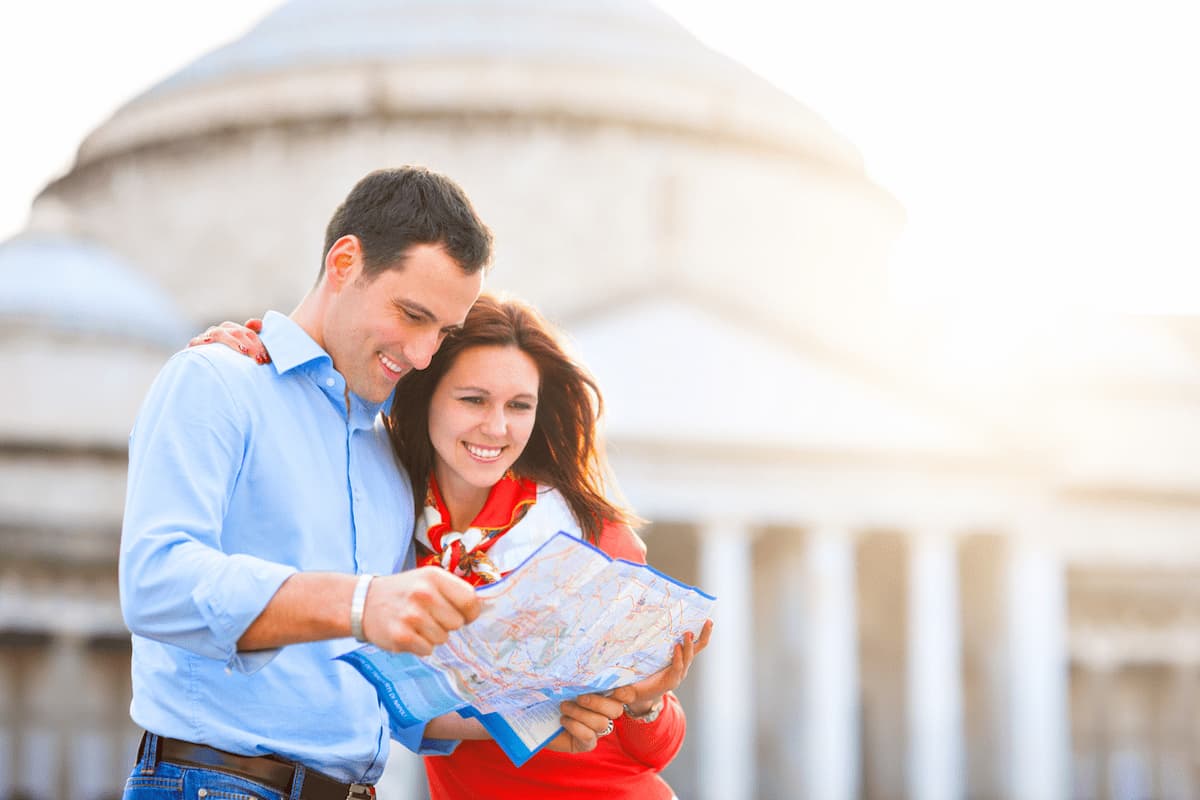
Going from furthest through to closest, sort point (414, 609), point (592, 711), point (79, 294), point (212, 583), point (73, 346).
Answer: point (79, 294) → point (73, 346) → point (592, 711) → point (212, 583) → point (414, 609)

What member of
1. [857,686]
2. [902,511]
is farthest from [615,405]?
[857,686]

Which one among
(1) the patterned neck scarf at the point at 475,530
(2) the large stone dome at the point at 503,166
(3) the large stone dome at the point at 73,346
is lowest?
(1) the patterned neck scarf at the point at 475,530

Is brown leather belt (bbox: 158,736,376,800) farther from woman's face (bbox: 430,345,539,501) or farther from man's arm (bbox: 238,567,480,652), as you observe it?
woman's face (bbox: 430,345,539,501)

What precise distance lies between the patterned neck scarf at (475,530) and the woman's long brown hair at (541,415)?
61 mm

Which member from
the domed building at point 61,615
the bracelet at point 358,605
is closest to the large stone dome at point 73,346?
the domed building at point 61,615

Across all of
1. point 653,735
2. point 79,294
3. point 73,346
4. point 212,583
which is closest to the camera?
point 212,583

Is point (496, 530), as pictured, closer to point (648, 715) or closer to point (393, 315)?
point (648, 715)

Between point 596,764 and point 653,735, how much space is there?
220 mm

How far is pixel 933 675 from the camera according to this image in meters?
Result: 32.0

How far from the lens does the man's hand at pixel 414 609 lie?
125 inches

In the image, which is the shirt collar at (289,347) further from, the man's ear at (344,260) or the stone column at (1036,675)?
the stone column at (1036,675)

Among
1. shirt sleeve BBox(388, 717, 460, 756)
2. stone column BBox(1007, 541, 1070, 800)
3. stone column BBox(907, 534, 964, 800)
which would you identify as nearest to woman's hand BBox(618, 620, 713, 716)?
shirt sleeve BBox(388, 717, 460, 756)

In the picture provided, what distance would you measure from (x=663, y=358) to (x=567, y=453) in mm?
26796

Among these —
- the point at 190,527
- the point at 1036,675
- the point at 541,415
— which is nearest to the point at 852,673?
the point at 1036,675
